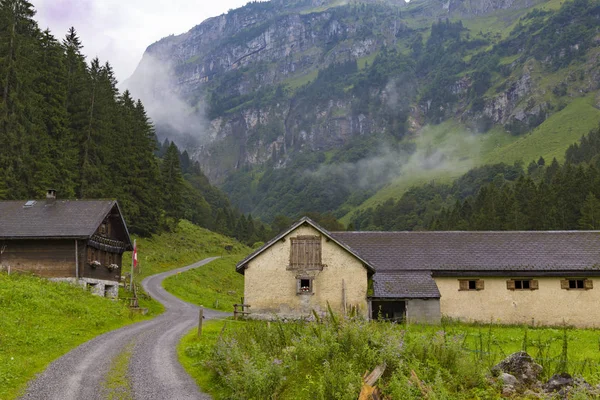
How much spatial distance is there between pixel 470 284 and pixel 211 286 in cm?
3352

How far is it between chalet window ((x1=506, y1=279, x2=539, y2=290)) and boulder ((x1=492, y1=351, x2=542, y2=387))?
22.5 m

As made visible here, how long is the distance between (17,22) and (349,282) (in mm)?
45606

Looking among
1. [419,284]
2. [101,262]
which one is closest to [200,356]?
[419,284]

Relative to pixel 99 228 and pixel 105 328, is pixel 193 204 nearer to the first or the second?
pixel 99 228

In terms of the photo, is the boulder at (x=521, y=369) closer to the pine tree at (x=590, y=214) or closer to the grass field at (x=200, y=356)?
the grass field at (x=200, y=356)

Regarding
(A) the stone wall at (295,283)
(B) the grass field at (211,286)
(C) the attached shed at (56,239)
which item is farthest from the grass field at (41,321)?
(B) the grass field at (211,286)

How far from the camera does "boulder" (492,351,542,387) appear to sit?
14656mm

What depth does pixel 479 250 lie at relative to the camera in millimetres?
39344

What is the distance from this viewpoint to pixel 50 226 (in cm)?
3816

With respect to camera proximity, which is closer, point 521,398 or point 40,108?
point 521,398

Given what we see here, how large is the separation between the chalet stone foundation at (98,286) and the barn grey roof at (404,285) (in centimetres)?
1974

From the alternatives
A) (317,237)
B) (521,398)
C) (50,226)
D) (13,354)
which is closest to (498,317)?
(317,237)

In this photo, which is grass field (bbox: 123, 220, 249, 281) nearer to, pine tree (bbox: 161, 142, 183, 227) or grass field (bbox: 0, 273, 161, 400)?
pine tree (bbox: 161, 142, 183, 227)

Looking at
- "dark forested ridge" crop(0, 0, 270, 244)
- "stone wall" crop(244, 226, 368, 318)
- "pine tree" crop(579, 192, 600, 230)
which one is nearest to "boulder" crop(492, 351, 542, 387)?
"stone wall" crop(244, 226, 368, 318)
